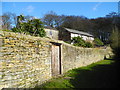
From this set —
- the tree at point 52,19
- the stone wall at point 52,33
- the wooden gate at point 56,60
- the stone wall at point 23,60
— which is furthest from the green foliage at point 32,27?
the tree at point 52,19

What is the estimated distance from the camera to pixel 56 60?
774 cm

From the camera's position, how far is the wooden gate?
24.3 ft

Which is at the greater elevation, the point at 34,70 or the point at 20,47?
the point at 20,47

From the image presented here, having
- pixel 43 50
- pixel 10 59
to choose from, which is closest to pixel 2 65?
pixel 10 59

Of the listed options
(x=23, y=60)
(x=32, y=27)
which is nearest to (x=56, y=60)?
(x=23, y=60)

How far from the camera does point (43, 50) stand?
6324 mm

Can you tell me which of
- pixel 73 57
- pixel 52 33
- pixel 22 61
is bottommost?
pixel 73 57

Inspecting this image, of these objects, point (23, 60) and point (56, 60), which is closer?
point (23, 60)

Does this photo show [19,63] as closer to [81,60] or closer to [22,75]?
[22,75]

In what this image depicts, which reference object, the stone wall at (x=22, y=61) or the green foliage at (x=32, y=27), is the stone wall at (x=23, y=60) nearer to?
the stone wall at (x=22, y=61)

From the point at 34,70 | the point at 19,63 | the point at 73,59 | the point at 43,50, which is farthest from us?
the point at 73,59

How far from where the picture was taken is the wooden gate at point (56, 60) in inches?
292

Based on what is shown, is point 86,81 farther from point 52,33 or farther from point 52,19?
point 52,19

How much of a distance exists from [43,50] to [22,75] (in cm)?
188
